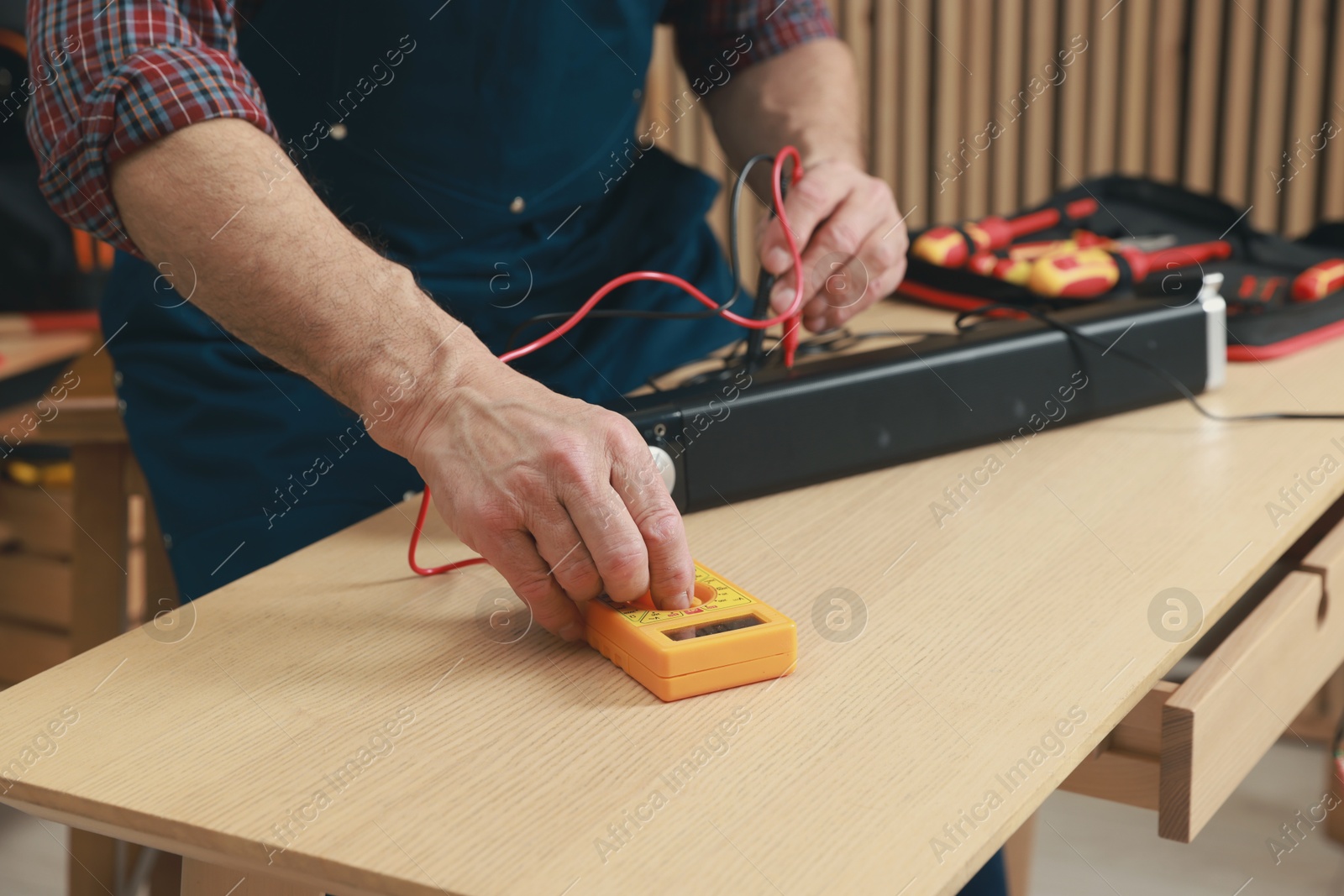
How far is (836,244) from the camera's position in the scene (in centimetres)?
100

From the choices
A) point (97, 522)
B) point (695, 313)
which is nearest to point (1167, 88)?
point (695, 313)

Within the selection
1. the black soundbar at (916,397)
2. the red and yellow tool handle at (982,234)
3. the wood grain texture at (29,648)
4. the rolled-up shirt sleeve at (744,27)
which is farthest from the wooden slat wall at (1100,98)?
the black soundbar at (916,397)

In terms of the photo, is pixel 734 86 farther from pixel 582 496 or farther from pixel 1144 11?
pixel 1144 11

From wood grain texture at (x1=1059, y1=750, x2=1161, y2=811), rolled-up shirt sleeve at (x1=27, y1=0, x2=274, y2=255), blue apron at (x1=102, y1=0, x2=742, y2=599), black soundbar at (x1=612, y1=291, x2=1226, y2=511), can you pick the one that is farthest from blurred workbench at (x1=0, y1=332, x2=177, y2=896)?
wood grain texture at (x1=1059, y1=750, x2=1161, y2=811)

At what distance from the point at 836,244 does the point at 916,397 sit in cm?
19

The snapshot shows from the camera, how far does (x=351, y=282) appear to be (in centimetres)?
71

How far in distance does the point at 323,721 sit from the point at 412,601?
138 millimetres

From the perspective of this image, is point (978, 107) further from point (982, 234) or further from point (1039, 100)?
point (982, 234)

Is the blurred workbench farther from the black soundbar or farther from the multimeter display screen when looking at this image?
the multimeter display screen

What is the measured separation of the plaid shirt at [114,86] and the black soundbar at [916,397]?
33 cm

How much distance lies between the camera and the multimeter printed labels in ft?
2.00

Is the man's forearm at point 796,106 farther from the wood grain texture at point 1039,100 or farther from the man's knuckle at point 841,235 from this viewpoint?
the wood grain texture at point 1039,100

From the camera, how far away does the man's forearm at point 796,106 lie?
1.19m

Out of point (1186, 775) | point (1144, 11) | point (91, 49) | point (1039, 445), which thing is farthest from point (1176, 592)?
point (1144, 11)
